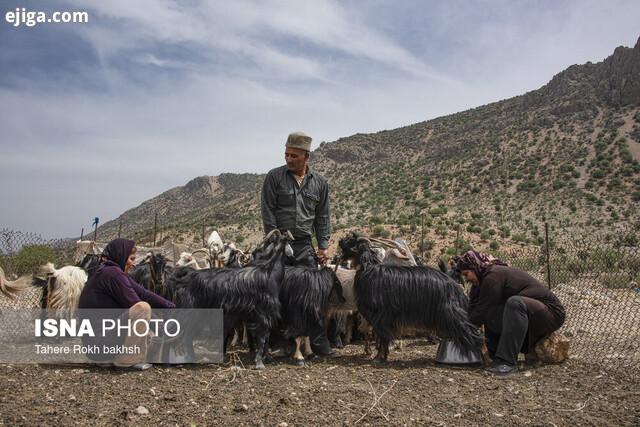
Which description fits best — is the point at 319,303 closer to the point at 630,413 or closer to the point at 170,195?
the point at 630,413

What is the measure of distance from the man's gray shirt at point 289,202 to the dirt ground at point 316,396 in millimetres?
1495

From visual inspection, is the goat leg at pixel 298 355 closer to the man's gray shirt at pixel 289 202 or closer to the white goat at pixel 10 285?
the man's gray shirt at pixel 289 202

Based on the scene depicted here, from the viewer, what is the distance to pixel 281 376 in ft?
14.4

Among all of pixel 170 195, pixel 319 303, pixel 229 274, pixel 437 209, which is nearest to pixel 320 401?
pixel 319 303

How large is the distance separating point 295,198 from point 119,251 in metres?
1.93

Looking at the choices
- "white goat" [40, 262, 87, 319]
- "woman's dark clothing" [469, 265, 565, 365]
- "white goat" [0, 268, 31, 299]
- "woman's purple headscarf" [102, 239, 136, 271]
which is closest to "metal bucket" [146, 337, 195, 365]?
"woman's purple headscarf" [102, 239, 136, 271]

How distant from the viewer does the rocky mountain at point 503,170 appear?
31375 millimetres

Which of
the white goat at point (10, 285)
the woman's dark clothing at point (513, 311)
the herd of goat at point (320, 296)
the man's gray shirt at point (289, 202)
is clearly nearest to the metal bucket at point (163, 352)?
the herd of goat at point (320, 296)

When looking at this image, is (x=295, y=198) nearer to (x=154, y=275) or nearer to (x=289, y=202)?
(x=289, y=202)

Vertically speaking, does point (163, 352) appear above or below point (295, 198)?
below

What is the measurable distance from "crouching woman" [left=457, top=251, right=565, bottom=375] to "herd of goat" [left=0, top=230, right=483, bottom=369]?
205mm

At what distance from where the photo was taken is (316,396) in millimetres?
3859

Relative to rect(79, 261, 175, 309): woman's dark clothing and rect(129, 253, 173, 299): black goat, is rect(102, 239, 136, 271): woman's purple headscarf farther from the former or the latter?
rect(129, 253, 173, 299): black goat

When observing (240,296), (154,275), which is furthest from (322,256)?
(154,275)
